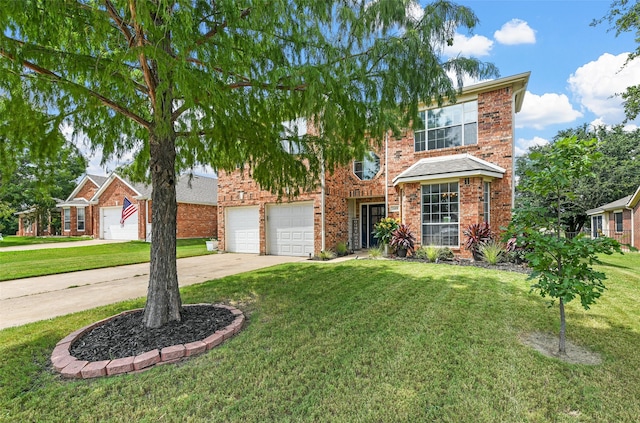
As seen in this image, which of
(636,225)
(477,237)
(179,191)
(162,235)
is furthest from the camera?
(179,191)

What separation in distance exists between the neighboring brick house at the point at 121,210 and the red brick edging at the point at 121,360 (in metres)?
16.1

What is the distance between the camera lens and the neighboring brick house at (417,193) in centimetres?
1012

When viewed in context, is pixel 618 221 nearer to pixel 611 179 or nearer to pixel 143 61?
pixel 611 179

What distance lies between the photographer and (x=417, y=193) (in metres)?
11.0

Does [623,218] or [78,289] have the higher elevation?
[623,218]

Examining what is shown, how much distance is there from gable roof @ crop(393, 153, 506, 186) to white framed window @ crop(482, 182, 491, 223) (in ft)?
1.51

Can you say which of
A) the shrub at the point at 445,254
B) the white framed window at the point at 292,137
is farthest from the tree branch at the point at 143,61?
the shrub at the point at 445,254

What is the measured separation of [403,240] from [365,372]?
26.8 ft

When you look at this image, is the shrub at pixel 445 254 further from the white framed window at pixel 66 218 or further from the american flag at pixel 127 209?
the white framed window at pixel 66 218

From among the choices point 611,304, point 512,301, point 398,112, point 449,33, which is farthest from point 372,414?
point 611,304

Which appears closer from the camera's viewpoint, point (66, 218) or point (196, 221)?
point (196, 221)

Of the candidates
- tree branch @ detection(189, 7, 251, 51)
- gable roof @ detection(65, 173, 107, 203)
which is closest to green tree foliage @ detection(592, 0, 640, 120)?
tree branch @ detection(189, 7, 251, 51)

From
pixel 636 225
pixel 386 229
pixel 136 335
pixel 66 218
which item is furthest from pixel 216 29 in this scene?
pixel 66 218

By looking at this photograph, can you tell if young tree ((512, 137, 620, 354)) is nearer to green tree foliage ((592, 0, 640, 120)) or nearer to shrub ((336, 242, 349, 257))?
shrub ((336, 242, 349, 257))
